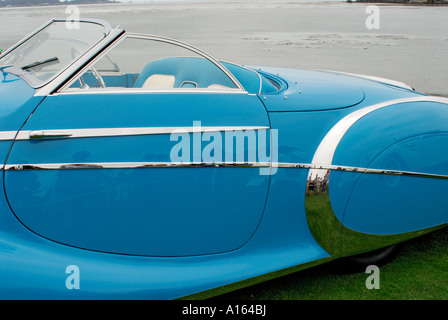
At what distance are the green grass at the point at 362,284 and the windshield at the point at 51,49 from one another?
156 centimetres

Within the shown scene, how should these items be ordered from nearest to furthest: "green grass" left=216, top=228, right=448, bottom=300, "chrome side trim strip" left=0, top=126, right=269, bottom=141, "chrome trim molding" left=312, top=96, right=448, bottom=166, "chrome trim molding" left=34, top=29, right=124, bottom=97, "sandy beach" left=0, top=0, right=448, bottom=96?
1. "chrome side trim strip" left=0, top=126, right=269, bottom=141
2. "chrome trim molding" left=34, top=29, right=124, bottom=97
3. "chrome trim molding" left=312, top=96, right=448, bottom=166
4. "green grass" left=216, top=228, right=448, bottom=300
5. "sandy beach" left=0, top=0, right=448, bottom=96

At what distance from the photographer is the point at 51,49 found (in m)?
2.45

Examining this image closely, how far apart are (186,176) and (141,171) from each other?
0.21m

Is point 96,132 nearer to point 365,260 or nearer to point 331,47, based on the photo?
point 365,260

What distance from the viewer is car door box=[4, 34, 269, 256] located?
1.84 m

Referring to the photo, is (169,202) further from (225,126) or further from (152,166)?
(225,126)

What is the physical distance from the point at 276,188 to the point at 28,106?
3.97ft

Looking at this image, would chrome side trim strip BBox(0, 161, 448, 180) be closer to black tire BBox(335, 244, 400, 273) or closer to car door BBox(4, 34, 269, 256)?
car door BBox(4, 34, 269, 256)

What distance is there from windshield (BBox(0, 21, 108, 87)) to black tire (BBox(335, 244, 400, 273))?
1.87m

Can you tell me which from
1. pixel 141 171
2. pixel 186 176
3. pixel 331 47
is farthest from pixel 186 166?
pixel 331 47

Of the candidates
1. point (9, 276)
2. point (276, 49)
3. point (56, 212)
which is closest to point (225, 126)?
point (56, 212)

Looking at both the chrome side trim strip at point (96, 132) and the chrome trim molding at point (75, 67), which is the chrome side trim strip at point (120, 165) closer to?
the chrome side trim strip at point (96, 132)

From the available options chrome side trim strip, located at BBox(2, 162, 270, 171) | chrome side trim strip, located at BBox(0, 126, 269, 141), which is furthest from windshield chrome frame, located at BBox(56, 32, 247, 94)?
chrome side trim strip, located at BBox(2, 162, 270, 171)

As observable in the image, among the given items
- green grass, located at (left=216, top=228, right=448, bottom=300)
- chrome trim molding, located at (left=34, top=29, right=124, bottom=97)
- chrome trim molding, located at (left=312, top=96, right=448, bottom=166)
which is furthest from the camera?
green grass, located at (left=216, top=228, right=448, bottom=300)
